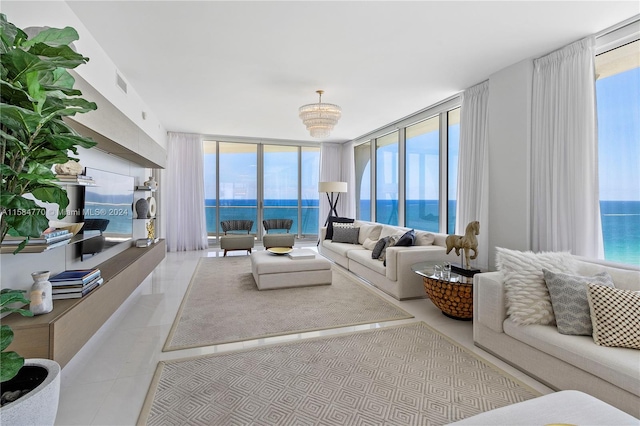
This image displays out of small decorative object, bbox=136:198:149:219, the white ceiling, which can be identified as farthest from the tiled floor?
the white ceiling

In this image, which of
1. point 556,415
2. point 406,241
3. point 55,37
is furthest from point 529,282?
point 55,37

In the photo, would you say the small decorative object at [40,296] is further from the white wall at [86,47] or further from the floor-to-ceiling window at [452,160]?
the floor-to-ceiling window at [452,160]

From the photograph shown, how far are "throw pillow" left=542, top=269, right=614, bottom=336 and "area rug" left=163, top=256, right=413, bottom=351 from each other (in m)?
1.38

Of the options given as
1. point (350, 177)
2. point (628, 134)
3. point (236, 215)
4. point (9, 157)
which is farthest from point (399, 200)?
point (9, 157)

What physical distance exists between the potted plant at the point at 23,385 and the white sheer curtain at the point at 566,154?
155 inches

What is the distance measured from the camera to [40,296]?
1.80 meters

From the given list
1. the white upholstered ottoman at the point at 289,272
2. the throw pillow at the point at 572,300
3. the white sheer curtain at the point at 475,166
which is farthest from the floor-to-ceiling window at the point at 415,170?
the throw pillow at the point at 572,300

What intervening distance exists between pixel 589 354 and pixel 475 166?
2774 mm

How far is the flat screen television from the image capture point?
2884mm

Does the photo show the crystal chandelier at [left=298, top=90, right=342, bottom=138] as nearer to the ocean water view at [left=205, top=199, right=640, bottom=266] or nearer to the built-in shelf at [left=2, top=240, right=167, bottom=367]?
the ocean water view at [left=205, top=199, right=640, bottom=266]

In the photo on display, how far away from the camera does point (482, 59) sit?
3.34 meters

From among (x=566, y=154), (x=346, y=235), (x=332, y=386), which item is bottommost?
(x=332, y=386)

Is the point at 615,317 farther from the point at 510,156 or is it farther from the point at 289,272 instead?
the point at 289,272

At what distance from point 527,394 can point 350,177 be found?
21.5 ft
